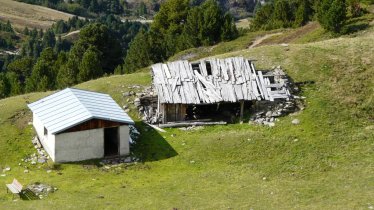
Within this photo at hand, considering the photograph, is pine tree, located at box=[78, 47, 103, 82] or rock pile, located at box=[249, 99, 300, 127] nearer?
rock pile, located at box=[249, 99, 300, 127]

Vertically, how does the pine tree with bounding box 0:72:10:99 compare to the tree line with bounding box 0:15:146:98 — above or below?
below

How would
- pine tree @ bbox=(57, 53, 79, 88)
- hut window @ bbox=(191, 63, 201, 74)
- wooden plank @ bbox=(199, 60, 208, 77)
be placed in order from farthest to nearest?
pine tree @ bbox=(57, 53, 79, 88), hut window @ bbox=(191, 63, 201, 74), wooden plank @ bbox=(199, 60, 208, 77)

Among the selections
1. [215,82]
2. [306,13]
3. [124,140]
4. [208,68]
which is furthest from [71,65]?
[306,13]

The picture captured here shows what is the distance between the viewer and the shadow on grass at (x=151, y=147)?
3462 cm

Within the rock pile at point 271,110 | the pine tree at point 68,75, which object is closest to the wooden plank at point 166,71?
the rock pile at point 271,110

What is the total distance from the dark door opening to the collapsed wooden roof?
4345 millimetres

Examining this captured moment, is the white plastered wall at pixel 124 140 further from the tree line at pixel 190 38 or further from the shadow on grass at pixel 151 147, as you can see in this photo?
the tree line at pixel 190 38

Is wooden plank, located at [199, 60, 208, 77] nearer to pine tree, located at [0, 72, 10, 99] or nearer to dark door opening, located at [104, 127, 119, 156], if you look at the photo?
dark door opening, located at [104, 127, 119, 156]

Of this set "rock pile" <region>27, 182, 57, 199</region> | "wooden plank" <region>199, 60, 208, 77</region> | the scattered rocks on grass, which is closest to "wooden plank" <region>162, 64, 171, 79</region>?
"wooden plank" <region>199, 60, 208, 77</region>

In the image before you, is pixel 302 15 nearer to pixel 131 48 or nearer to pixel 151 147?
pixel 131 48

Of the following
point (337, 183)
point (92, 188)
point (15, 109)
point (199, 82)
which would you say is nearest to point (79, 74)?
point (15, 109)

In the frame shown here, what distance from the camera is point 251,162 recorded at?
33.3 m

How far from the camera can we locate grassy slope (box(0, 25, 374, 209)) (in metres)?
27.7

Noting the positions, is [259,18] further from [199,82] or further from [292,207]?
[292,207]
